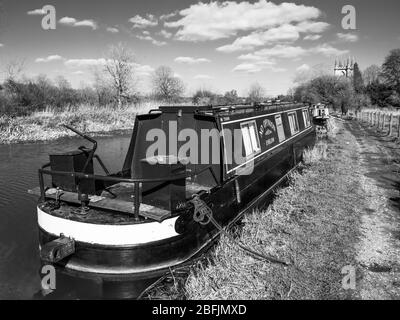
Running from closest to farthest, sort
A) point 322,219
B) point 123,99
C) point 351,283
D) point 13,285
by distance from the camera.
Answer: point 351,283 < point 13,285 < point 322,219 < point 123,99

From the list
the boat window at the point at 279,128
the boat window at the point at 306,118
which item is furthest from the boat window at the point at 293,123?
the boat window at the point at 306,118

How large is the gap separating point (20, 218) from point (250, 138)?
4775 mm

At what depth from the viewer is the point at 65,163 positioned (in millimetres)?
4445

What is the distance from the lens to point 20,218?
20.9 feet

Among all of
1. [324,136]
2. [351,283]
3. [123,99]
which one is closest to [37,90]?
[123,99]

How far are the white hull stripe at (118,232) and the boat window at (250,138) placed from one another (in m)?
2.74

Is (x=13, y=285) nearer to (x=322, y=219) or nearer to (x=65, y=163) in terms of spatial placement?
(x=65, y=163)

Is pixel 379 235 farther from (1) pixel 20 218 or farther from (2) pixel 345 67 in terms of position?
(2) pixel 345 67

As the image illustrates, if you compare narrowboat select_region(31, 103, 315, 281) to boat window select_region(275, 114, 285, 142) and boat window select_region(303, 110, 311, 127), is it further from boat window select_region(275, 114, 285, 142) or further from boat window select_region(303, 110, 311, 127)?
boat window select_region(303, 110, 311, 127)

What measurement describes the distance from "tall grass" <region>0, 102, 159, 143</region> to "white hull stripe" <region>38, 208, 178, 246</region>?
13.3 meters

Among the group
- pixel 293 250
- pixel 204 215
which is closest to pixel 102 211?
pixel 204 215

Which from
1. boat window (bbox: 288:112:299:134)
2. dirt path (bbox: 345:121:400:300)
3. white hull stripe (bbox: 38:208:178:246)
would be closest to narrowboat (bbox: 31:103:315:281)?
white hull stripe (bbox: 38:208:178:246)

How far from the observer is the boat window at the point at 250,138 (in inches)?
246
